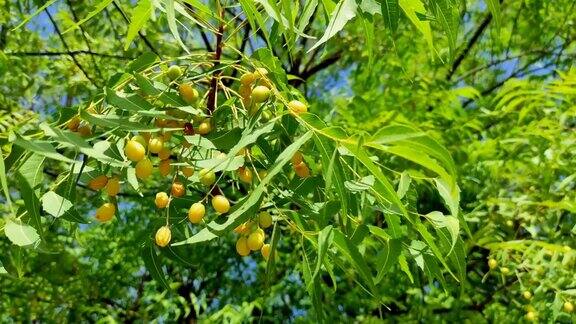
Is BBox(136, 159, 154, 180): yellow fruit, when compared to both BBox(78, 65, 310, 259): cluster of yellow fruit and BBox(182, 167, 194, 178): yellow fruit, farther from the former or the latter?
BBox(182, 167, 194, 178): yellow fruit

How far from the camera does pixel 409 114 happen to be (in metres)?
3.54

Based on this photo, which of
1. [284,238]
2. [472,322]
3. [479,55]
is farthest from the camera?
[479,55]

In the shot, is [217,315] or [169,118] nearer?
[169,118]

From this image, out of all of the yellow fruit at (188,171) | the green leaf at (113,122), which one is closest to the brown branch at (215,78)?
the yellow fruit at (188,171)

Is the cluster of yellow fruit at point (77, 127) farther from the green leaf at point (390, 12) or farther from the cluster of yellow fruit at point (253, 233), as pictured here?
the green leaf at point (390, 12)

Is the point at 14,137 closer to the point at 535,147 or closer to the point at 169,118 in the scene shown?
the point at 169,118

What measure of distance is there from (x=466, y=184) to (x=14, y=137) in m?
3.02

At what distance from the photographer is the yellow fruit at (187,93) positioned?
1115mm

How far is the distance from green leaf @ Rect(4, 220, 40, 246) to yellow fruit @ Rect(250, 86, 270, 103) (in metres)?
Answer: 0.41

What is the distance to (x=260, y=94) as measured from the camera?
106cm

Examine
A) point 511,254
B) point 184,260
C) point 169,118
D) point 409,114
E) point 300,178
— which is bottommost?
point 511,254

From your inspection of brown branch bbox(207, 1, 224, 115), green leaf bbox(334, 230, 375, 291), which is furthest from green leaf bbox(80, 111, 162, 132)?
green leaf bbox(334, 230, 375, 291)

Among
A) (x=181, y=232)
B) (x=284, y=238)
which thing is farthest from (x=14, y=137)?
(x=284, y=238)

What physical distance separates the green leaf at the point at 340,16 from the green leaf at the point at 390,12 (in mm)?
63
